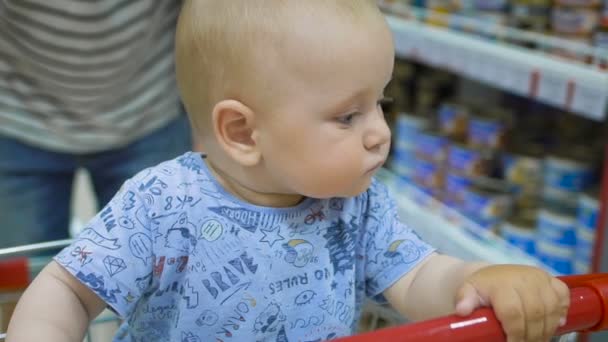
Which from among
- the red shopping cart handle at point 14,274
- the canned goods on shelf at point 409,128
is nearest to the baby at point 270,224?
the red shopping cart handle at point 14,274

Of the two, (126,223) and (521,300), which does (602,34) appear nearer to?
(521,300)

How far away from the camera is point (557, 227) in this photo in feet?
5.24

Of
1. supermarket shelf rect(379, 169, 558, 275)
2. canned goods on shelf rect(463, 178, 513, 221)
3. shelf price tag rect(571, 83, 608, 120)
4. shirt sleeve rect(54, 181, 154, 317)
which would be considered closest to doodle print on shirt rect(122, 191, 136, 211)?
shirt sleeve rect(54, 181, 154, 317)

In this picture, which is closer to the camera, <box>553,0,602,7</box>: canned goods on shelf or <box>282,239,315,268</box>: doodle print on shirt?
<box>282,239,315,268</box>: doodle print on shirt

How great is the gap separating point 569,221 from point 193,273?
40.5 inches

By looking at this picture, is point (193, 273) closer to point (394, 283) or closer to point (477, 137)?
point (394, 283)

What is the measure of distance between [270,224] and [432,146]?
1.20 meters

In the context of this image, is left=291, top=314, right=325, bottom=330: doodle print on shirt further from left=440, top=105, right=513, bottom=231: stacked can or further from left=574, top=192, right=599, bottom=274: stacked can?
left=440, top=105, right=513, bottom=231: stacked can

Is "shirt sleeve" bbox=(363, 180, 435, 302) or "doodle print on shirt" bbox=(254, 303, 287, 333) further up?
"shirt sleeve" bbox=(363, 180, 435, 302)

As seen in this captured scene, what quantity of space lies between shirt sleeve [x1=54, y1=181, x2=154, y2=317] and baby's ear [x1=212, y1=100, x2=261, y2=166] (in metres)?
0.11

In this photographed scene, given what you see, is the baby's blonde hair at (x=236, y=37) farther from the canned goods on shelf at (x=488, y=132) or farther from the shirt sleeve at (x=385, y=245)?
the canned goods on shelf at (x=488, y=132)

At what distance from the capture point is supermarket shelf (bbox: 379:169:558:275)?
1.61 m

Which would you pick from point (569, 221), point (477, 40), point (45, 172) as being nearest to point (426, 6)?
point (477, 40)

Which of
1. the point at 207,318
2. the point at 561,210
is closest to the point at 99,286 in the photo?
the point at 207,318
